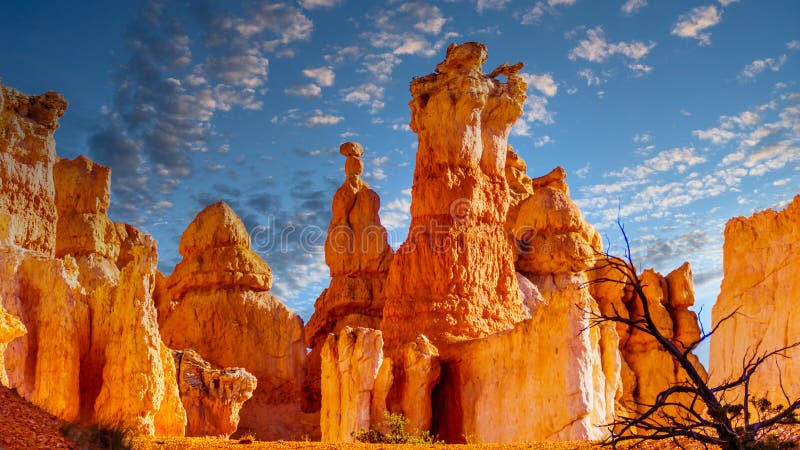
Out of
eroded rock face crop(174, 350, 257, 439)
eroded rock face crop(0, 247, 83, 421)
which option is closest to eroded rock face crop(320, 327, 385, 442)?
eroded rock face crop(174, 350, 257, 439)

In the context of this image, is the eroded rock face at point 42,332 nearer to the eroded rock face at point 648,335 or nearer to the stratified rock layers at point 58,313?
Result: the stratified rock layers at point 58,313

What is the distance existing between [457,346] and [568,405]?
200 inches

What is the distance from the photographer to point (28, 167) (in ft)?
52.6

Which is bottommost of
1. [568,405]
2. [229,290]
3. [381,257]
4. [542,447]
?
[542,447]

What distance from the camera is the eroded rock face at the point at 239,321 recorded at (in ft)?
95.2

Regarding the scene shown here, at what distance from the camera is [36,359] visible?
51.0ft

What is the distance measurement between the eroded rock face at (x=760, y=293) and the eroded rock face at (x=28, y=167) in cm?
1417

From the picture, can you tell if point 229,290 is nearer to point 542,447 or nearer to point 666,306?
point 666,306

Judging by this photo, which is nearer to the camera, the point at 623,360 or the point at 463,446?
the point at 463,446

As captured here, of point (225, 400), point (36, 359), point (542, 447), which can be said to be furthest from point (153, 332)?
point (542, 447)

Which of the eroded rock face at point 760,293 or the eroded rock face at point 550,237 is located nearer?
the eroded rock face at point 760,293

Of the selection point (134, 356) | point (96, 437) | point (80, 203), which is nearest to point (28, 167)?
point (134, 356)

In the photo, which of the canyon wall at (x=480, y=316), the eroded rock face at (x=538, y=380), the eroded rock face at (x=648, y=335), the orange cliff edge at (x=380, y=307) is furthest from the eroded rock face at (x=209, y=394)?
the eroded rock face at (x=648, y=335)

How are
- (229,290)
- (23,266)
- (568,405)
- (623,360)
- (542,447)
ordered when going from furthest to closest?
(623,360) → (229,290) → (568,405) → (23,266) → (542,447)
